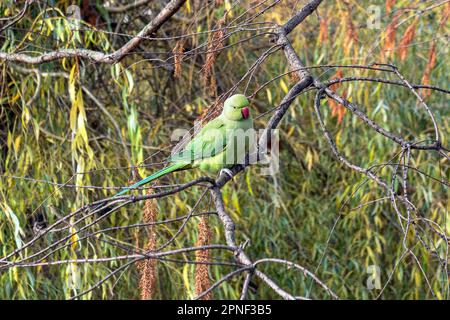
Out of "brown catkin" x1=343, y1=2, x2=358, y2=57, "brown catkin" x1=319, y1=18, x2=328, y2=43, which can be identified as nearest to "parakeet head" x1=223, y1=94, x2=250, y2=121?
"brown catkin" x1=343, y1=2, x2=358, y2=57

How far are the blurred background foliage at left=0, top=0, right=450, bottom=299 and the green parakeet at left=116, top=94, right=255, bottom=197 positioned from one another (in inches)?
22.1

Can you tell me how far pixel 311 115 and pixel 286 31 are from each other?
188 centimetres

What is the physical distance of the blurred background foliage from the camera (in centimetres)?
270

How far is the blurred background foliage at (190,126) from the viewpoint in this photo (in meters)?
2.70

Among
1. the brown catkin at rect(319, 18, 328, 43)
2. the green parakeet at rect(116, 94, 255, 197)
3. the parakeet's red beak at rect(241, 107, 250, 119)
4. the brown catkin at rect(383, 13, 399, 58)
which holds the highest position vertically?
the brown catkin at rect(319, 18, 328, 43)

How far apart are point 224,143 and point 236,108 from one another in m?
0.12

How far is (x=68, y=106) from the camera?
3113 mm

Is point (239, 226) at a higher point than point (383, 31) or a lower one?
lower

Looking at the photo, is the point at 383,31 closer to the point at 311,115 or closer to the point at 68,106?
the point at 311,115

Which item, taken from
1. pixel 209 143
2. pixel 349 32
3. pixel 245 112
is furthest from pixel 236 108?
pixel 349 32

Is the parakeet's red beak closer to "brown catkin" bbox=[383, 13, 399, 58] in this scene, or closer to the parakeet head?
the parakeet head
